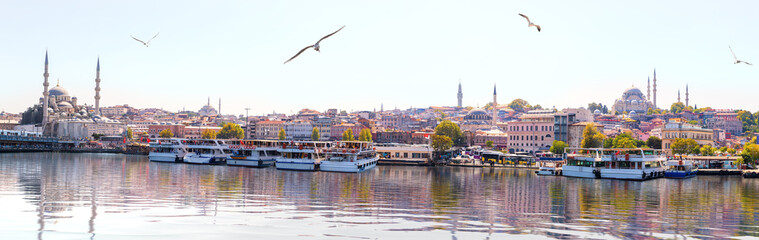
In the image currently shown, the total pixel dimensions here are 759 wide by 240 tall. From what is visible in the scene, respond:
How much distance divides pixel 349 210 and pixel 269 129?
328ft

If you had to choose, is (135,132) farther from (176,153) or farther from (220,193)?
(220,193)

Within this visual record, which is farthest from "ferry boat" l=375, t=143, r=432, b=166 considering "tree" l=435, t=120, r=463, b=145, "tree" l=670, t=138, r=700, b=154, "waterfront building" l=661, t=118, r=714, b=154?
"waterfront building" l=661, t=118, r=714, b=154

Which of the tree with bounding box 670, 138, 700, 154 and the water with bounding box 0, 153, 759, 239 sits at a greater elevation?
the tree with bounding box 670, 138, 700, 154

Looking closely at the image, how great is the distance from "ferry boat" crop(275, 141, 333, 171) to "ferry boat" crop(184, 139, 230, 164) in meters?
7.06

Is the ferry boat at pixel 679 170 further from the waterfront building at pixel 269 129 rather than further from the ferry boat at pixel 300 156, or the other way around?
the waterfront building at pixel 269 129

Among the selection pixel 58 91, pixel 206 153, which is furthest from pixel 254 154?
pixel 58 91

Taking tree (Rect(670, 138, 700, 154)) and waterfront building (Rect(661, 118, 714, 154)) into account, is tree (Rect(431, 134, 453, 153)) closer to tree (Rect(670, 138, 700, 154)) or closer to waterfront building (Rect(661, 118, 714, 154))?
tree (Rect(670, 138, 700, 154))

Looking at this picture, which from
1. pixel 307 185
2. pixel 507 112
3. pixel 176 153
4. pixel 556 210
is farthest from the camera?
pixel 507 112

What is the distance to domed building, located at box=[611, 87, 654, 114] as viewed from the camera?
17266 centimetres

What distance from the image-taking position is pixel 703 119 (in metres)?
144

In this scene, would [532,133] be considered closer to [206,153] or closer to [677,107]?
[206,153]

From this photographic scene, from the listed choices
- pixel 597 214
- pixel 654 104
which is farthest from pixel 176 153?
pixel 654 104

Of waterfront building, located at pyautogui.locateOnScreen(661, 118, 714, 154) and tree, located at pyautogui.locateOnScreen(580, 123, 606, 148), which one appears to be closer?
tree, located at pyautogui.locateOnScreen(580, 123, 606, 148)

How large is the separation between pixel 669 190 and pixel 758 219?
484 inches
